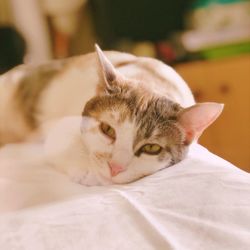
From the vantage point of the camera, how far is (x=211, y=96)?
6.52 ft

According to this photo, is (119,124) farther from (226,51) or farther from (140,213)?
(226,51)

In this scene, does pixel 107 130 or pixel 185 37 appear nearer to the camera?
pixel 107 130

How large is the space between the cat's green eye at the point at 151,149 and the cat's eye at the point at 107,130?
0.19 ft

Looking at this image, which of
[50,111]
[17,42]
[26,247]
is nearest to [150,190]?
[26,247]

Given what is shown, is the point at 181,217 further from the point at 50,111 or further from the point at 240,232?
the point at 50,111

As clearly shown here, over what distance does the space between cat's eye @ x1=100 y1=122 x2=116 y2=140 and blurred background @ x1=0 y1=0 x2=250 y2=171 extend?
1.17m

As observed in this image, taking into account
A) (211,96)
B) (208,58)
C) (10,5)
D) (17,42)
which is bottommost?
(211,96)

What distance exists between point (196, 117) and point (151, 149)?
103 mm

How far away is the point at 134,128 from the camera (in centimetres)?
80

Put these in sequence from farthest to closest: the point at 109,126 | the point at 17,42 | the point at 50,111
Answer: the point at 17,42 → the point at 50,111 → the point at 109,126

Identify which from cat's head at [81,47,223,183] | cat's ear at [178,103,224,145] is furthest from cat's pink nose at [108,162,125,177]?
cat's ear at [178,103,224,145]

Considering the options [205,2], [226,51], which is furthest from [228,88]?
[205,2]

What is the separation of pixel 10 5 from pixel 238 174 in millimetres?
1552

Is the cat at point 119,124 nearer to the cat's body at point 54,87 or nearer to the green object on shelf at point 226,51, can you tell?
the cat's body at point 54,87
